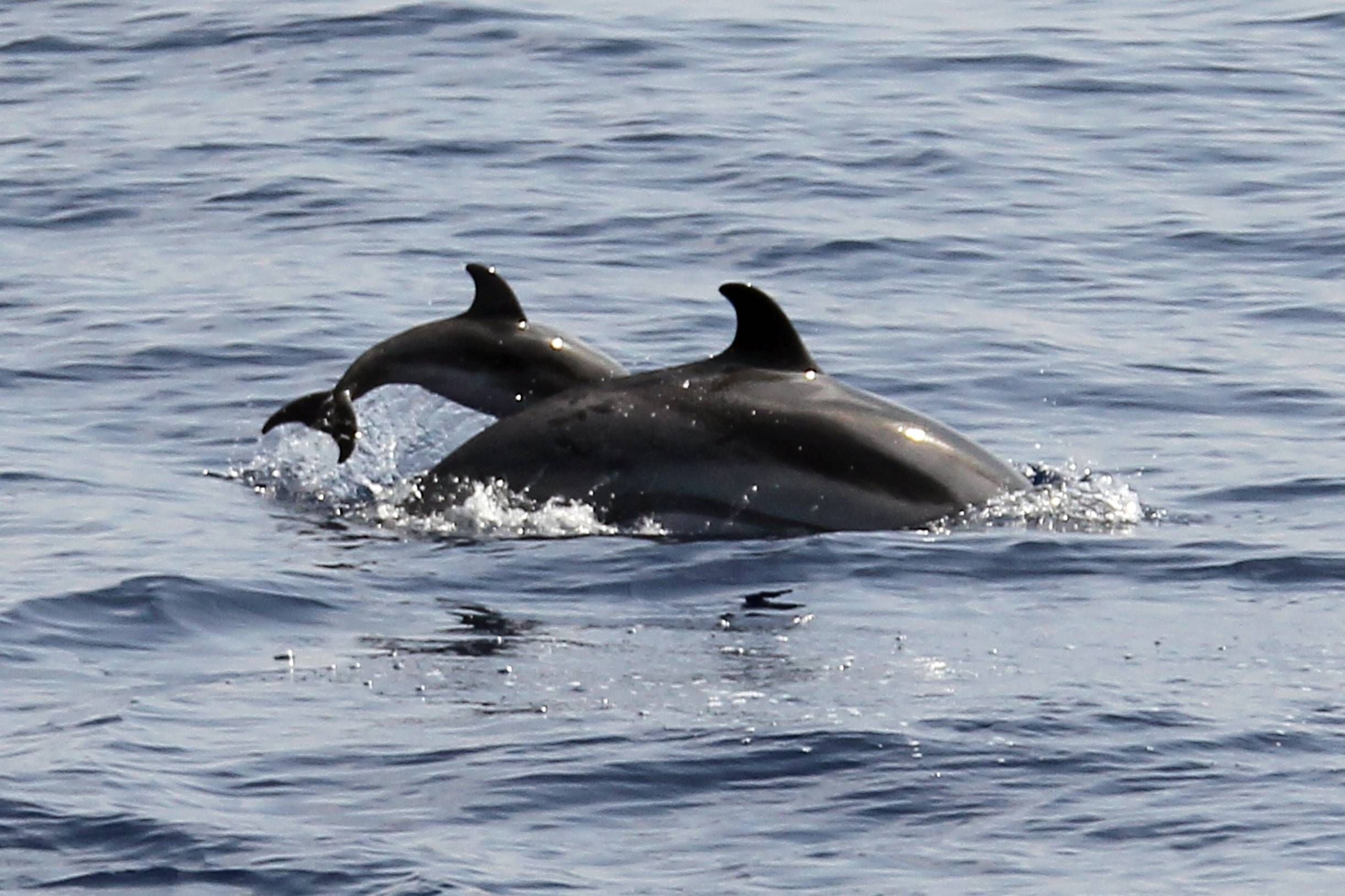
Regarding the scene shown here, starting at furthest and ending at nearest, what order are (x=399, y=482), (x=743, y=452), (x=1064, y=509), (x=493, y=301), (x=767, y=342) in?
(x=399, y=482) < (x=1064, y=509) < (x=493, y=301) < (x=767, y=342) < (x=743, y=452)

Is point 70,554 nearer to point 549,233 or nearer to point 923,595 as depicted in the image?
point 923,595

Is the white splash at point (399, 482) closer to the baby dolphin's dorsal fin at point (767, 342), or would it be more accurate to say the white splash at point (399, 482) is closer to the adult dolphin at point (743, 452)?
the adult dolphin at point (743, 452)

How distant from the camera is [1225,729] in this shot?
9.64 meters

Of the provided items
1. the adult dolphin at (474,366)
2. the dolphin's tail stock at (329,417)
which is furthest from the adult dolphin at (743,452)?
the dolphin's tail stock at (329,417)

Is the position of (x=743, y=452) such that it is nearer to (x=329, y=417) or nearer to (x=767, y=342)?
(x=767, y=342)

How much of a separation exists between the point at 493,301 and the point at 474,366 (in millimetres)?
318

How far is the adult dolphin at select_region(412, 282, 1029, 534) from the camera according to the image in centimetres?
1305

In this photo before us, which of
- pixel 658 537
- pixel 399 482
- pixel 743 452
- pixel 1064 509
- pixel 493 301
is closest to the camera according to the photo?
pixel 658 537

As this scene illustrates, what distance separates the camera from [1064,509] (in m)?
13.5

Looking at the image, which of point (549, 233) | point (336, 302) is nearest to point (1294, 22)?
point (549, 233)

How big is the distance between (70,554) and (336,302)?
742 centimetres

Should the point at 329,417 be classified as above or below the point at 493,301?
below

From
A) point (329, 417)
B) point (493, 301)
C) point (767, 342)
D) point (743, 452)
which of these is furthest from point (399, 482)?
point (767, 342)

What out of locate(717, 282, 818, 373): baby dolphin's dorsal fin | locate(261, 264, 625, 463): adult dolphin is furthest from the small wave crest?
locate(261, 264, 625, 463): adult dolphin
